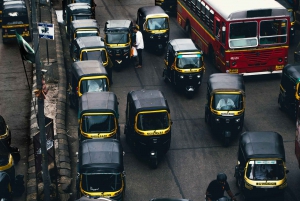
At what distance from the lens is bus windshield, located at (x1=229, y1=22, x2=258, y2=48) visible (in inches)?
1289

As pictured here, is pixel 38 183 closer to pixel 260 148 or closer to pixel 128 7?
pixel 260 148

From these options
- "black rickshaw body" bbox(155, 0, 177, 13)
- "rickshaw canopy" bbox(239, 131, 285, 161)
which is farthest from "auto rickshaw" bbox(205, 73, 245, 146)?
"black rickshaw body" bbox(155, 0, 177, 13)

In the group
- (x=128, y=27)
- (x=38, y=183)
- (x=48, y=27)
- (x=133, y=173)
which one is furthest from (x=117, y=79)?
(x=38, y=183)

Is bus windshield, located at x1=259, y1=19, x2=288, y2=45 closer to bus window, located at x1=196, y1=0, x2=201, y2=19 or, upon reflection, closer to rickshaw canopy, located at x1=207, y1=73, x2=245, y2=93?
rickshaw canopy, located at x1=207, y1=73, x2=245, y2=93

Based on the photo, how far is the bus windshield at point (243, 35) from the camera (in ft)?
107

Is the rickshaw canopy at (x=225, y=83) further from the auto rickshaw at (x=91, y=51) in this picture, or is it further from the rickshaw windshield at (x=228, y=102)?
the auto rickshaw at (x=91, y=51)

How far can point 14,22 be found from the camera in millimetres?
41031

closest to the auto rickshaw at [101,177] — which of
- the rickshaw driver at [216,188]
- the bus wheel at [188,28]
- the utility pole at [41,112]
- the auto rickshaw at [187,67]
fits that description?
the utility pole at [41,112]

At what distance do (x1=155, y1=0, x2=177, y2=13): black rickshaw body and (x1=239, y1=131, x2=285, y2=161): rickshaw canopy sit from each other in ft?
73.5

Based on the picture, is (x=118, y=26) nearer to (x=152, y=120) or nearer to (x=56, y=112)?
(x=56, y=112)

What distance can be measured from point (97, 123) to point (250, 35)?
10462 millimetres

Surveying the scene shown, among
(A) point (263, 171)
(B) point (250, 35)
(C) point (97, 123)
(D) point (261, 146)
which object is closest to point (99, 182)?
(C) point (97, 123)

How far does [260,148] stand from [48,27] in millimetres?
11106

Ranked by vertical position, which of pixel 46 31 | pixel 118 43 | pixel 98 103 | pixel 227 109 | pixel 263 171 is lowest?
pixel 263 171
